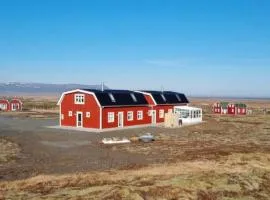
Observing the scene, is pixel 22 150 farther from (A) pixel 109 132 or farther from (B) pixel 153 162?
(A) pixel 109 132

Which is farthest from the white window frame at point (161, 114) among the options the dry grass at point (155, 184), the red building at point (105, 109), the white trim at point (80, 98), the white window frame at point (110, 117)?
the dry grass at point (155, 184)

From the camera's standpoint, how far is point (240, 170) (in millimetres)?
22625

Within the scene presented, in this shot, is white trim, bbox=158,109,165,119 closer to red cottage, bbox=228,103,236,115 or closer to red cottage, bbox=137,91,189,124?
red cottage, bbox=137,91,189,124

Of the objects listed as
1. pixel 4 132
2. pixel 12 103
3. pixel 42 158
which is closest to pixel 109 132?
pixel 4 132

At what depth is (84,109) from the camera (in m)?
47.3

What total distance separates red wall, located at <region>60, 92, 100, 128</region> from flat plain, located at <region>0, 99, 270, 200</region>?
516 cm

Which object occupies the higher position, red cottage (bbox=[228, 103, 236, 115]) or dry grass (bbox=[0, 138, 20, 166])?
red cottage (bbox=[228, 103, 236, 115])

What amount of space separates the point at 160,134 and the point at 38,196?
26.9 metres

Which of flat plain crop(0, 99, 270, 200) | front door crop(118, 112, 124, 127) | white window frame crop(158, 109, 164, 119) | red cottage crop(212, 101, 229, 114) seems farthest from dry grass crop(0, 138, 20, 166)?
red cottage crop(212, 101, 229, 114)

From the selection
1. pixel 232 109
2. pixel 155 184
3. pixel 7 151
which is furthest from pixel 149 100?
pixel 155 184

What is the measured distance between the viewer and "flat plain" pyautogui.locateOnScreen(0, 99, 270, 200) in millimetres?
16997

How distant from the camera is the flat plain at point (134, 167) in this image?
55.8ft

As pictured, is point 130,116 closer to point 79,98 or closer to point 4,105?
point 79,98

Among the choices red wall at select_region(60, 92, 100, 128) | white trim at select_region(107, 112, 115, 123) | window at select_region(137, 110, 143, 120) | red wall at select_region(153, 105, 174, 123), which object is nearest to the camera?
red wall at select_region(60, 92, 100, 128)
